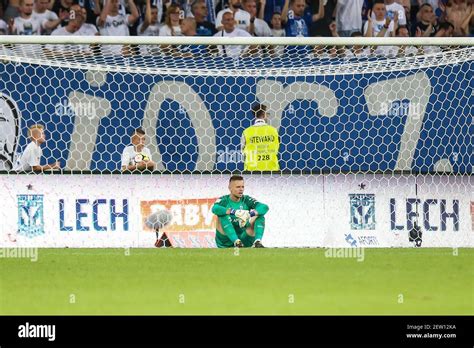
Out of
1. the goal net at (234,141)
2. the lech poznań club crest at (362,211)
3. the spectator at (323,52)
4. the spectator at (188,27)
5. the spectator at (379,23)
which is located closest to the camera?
the goal net at (234,141)

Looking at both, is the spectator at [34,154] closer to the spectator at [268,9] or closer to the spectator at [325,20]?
the spectator at [268,9]

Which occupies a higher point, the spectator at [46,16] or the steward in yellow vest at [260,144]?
the spectator at [46,16]

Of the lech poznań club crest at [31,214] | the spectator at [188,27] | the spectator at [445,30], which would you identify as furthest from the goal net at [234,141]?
the spectator at [445,30]

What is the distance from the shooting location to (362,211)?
12.6 metres

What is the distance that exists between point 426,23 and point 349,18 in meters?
1.20

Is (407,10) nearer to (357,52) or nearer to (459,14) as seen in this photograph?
(459,14)

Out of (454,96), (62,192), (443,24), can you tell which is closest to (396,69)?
(454,96)

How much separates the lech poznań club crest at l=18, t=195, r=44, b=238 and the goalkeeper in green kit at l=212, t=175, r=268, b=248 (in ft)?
6.48

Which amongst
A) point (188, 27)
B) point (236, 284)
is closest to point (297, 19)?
point (188, 27)

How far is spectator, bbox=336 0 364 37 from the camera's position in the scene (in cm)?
1633

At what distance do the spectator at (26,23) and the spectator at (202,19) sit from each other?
232 centimetres

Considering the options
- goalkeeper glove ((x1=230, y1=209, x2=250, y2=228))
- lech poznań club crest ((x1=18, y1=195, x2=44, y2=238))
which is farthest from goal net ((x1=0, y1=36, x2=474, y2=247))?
goalkeeper glove ((x1=230, y1=209, x2=250, y2=228))

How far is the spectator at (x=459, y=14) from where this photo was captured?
661 inches

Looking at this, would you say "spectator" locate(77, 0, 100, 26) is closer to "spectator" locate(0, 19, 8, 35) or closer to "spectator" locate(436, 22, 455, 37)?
"spectator" locate(0, 19, 8, 35)
